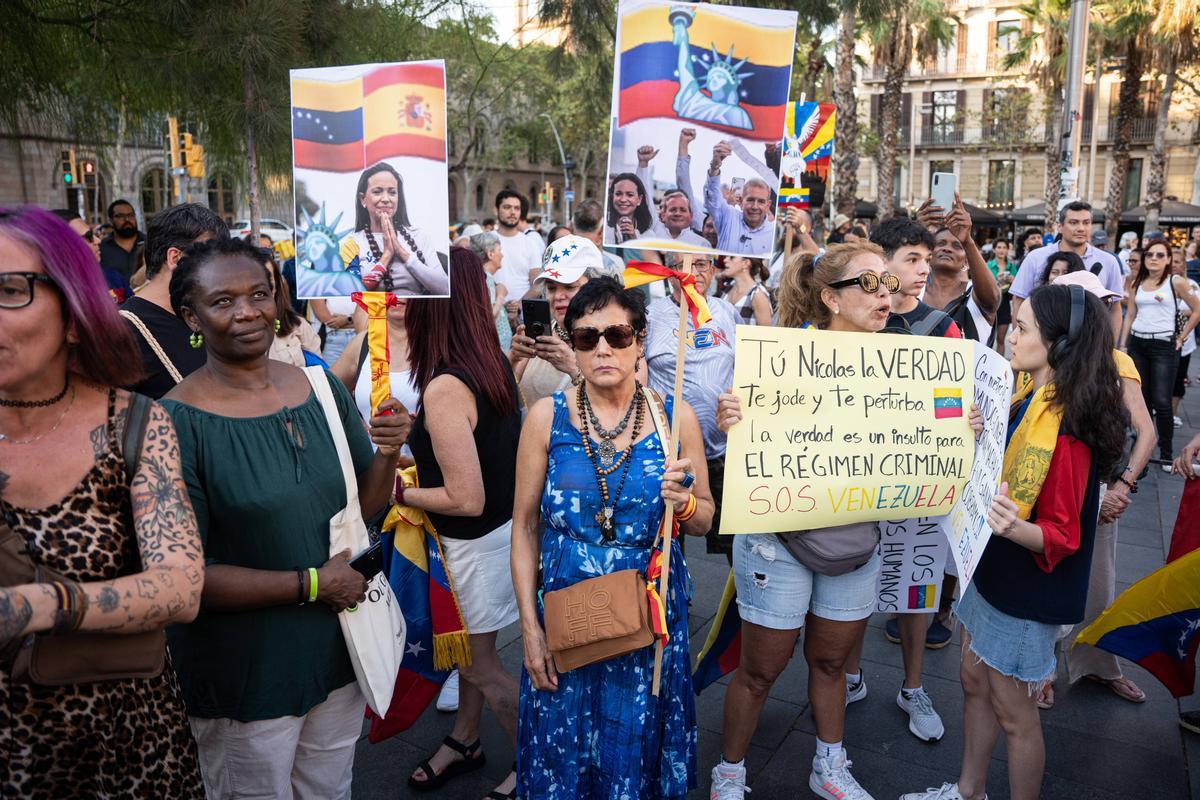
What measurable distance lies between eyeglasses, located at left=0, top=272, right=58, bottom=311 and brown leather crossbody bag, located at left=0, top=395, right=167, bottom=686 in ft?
0.99

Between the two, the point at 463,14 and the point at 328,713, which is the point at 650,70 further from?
the point at 463,14

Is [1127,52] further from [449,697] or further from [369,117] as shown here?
[369,117]

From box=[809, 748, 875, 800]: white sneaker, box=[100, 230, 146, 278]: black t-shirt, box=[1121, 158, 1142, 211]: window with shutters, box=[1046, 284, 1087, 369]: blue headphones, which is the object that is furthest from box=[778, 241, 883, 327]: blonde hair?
box=[1121, 158, 1142, 211]: window with shutters

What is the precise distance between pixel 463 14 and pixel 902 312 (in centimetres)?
1185

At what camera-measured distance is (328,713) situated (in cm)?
243

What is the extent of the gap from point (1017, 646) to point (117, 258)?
8971 millimetres

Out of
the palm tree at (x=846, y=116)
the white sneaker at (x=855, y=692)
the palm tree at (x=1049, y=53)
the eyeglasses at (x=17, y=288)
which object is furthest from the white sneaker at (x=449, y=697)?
the palm tree at (x=1049, y=53)

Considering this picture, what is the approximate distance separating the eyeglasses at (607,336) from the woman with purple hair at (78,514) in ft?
3.84

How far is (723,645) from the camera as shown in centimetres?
→ 349

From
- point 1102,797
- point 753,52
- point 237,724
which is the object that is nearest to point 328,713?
point 237,724

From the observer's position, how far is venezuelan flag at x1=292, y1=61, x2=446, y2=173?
2.69m

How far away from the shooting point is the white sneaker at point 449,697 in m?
3.89

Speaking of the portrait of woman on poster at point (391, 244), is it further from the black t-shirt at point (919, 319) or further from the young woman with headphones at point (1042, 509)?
the black t-shirt at point (919, 319)

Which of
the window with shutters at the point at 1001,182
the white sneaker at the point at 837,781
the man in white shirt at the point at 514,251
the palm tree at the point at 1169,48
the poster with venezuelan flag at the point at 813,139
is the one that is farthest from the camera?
the window with shutters at the point at 1001,182
